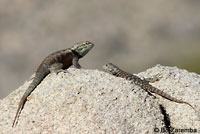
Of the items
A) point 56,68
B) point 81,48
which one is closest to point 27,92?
point 56,68

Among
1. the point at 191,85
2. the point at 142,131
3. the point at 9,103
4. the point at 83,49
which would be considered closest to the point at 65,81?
the point at 9,103

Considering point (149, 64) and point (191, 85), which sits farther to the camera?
point (149, 64)

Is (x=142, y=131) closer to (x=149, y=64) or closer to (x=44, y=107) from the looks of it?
(x=44, y=107)

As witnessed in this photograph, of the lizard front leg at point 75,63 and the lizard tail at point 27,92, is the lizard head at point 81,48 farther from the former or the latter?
the lizard tail at point 27,92

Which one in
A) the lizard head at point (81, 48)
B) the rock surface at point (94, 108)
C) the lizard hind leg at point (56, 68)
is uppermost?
the lizard head at point (81, 48)

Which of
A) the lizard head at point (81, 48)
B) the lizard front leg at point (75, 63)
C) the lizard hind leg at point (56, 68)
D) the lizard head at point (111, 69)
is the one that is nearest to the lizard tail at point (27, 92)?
the lizard hind leg at point (56, 68)

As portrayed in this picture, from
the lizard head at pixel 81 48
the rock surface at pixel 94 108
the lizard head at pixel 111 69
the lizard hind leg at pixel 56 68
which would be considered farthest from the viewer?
the lizard head at pixel 81 48
